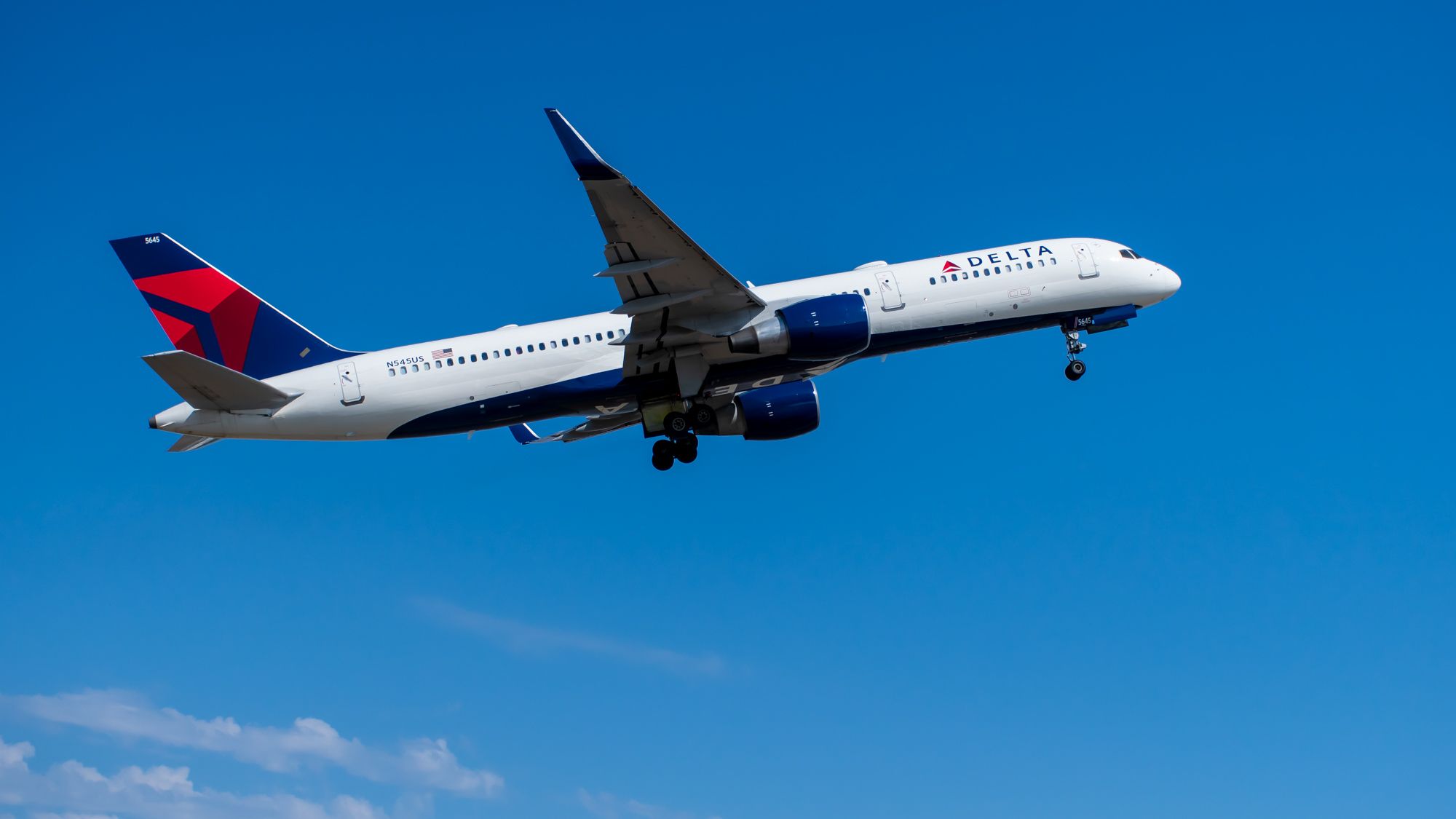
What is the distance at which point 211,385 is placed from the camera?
37.1 metres

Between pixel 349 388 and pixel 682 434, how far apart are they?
10.7 meters

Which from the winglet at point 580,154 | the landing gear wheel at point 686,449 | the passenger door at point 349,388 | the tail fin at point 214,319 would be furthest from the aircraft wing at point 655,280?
the tail fin at point 214,319

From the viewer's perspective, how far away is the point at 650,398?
4284 cm

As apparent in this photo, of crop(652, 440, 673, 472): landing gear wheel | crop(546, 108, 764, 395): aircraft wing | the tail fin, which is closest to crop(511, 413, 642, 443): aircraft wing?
crop(652, 440, 673, 472): landing gear wheel

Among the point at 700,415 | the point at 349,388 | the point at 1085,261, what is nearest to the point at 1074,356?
the point at 1085,261

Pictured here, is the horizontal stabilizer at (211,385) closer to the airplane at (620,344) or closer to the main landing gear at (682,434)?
the airplane at (620,344)

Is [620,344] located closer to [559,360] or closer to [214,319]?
[559,360]

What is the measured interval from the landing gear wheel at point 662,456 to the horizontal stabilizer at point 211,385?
465 inches

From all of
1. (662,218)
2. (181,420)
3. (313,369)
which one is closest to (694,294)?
(662,218)

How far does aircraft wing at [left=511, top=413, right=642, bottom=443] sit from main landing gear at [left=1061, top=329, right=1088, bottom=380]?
1484cm

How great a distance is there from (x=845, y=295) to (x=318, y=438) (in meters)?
16.6

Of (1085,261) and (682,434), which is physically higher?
(1085,261)

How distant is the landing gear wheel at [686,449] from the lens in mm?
44066

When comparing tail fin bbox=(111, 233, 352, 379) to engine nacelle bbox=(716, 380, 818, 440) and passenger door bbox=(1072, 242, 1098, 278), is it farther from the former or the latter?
passenger door bbox=(1072, 242, 1098, 278)
